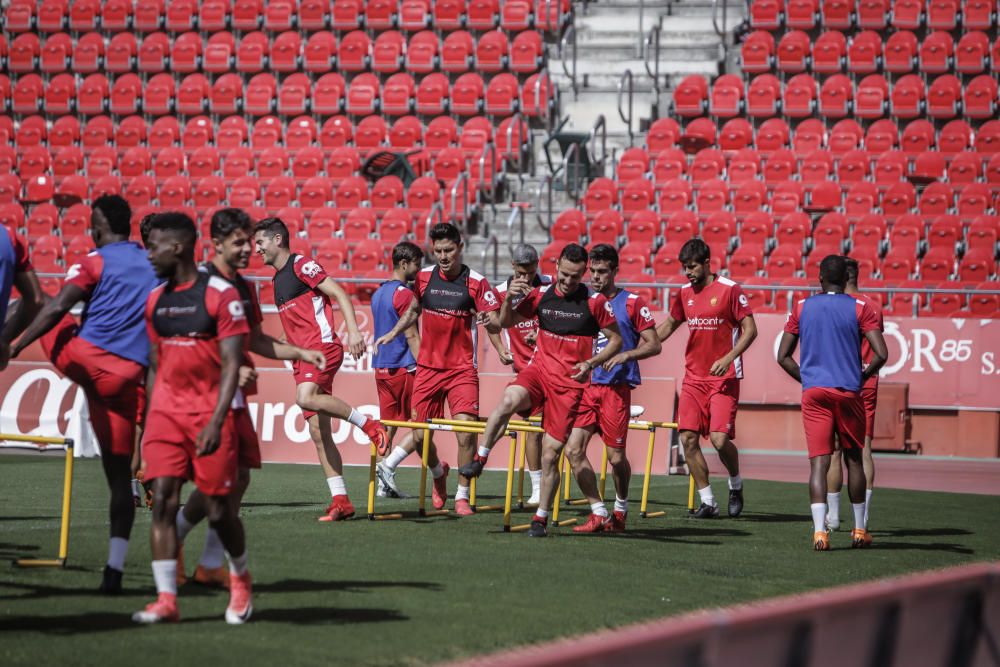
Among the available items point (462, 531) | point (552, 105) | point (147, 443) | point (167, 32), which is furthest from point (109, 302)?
point (167, 32)

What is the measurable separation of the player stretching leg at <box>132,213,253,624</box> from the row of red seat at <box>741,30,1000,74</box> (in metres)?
21.3

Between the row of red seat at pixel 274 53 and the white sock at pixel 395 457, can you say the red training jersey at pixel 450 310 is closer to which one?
the white sock at pixel 395 457

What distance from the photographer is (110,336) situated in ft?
25.6

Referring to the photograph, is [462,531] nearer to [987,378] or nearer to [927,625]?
[927,625]

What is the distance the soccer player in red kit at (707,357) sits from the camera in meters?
12.4

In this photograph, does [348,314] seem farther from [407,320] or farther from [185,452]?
[185,452]

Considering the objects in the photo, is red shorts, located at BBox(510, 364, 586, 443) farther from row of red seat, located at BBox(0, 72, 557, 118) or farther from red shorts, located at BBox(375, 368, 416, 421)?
row of red seat, located at BBox(0, 72, 557, 118)

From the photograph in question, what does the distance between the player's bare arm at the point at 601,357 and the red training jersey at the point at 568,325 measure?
100 mm

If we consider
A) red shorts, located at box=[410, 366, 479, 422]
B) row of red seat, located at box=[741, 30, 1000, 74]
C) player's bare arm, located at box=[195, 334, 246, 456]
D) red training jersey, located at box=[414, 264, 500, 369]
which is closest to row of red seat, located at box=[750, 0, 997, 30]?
row of red seat, located at box=[741, 30, 1000, 74]

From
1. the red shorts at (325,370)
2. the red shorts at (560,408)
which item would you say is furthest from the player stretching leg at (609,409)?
the red shorts at (325,370)

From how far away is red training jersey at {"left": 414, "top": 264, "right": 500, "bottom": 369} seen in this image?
39.5ft

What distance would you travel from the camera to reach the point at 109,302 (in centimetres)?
786

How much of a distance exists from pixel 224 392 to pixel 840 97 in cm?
2089

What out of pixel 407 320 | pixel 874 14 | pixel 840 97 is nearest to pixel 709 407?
pixel 407 320
